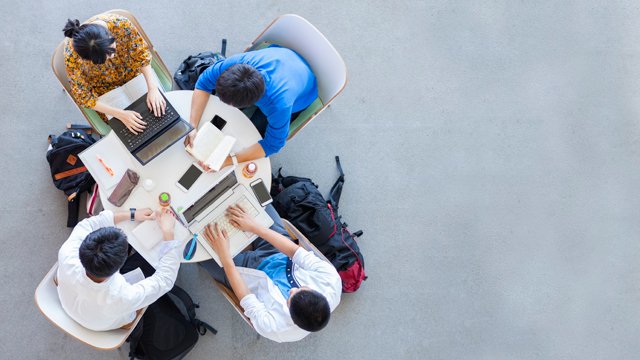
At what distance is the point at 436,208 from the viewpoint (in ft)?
8.82

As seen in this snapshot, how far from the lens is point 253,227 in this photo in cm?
186

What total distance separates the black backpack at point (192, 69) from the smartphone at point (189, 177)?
616 mm

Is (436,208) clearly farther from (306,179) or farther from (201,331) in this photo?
(201,331)

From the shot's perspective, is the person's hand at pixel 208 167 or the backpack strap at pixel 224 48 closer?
the person's hand at pixel 208 167

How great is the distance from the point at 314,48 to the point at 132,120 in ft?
2.82

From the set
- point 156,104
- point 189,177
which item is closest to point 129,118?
point 156,104

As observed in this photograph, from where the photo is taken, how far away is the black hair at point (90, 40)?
1.62m

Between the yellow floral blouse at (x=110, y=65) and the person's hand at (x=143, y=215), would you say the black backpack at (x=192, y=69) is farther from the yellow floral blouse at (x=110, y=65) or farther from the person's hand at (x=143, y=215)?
the person's hand at (x=143, y=215)

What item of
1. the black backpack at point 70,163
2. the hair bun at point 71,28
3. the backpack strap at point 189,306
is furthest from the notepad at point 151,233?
the hair bun at point 71,28

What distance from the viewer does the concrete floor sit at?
8.27 feet

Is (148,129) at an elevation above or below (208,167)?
above

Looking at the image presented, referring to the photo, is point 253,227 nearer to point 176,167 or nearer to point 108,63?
point 176,167

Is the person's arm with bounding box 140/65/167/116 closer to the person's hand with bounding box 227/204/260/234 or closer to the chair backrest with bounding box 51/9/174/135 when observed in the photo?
the chair backrest with bounding box 51/9/174/135

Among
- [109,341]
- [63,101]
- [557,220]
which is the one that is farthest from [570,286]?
[63,101]
